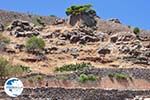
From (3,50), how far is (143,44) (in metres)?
16.0

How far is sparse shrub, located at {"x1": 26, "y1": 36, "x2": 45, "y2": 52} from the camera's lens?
55031 millimetres

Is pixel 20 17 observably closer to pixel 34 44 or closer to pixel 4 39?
pixel 4 39

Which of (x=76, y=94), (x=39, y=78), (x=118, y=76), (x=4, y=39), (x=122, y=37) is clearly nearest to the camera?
(x=76, y=94)

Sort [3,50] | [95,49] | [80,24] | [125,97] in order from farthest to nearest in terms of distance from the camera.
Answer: [80,24], [95,49], [3,50], [125,97]

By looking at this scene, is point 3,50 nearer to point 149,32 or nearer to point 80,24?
point 80,24

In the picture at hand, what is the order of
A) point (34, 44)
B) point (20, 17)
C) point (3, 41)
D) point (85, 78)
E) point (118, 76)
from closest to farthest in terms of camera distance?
point (85, 78), point (118, 76), point (34, 44), point (3, 41), point (20, 17)

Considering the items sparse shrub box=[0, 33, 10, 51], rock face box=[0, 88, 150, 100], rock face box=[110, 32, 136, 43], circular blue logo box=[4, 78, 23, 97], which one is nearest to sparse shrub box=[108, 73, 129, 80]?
rock face box=[0, 88, 150, 100]

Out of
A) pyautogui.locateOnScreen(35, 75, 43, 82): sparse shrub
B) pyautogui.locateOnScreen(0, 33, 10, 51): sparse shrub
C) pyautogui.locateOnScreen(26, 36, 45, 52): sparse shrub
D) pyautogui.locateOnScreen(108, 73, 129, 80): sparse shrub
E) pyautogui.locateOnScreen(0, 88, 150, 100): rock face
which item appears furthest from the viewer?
pyautogui.locateOnScreen(26, 36, 45, 52): sparse shrub

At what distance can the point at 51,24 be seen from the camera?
68.8 metres

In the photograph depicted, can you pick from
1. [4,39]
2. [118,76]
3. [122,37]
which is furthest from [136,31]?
[118,76]

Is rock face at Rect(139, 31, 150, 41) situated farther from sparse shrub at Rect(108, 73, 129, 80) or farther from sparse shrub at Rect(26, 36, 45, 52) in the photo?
sparse shrub at Rect(108, 73, 129, 80)

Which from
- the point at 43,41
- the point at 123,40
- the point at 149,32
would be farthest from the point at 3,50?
the point at 149,32

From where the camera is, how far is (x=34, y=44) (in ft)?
181

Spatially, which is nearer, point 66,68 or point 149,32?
point 66,68
